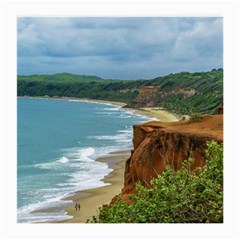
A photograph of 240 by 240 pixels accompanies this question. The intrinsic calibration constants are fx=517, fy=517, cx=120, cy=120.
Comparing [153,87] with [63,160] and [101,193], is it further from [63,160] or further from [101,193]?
[101,193]

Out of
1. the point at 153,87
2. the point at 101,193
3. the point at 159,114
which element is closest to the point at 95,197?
the point at 101,193

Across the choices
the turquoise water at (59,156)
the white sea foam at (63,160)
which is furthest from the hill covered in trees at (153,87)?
the white sea foam at (63,160)

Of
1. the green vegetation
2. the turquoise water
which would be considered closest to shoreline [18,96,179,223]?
the turquoise water

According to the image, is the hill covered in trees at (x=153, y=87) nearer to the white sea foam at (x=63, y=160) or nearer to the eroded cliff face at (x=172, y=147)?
the white sea foam at (x=63, y=160)
